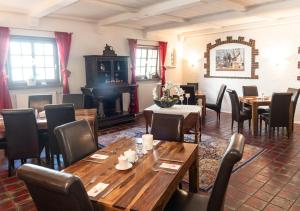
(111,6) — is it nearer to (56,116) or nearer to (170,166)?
(56,116)

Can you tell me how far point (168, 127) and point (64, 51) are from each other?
154 inches

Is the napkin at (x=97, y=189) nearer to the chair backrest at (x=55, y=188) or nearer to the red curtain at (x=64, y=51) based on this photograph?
the chair backrest at (x=55, y=188)

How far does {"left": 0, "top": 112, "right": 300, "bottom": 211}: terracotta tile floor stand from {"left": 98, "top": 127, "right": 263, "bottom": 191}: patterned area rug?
0.53 feet

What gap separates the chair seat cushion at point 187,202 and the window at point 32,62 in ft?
14.6

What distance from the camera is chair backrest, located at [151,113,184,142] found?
2.60 meters

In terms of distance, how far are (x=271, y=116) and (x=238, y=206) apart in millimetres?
2809

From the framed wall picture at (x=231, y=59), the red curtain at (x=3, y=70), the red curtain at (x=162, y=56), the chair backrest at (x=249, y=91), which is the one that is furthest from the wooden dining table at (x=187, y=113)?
the red curtain at (x=162, y=56)

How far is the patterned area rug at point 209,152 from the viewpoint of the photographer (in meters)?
3.25

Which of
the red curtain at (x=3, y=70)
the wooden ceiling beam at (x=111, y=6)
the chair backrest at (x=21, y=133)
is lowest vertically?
the chair backrest at (x=21, y=133)

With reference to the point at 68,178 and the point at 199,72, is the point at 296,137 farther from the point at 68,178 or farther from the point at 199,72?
the point at 68,178

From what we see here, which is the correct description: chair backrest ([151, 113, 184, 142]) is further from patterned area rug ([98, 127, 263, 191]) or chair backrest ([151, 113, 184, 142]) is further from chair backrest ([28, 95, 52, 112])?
chair backrest ([28, 95, 52, 112])

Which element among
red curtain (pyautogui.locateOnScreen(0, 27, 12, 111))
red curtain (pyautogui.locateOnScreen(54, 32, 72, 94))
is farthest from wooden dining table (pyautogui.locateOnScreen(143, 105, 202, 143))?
red curtain (pyautogui.locateOnScreen(0, 27, 12, 111))

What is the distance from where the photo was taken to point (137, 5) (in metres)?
4.83

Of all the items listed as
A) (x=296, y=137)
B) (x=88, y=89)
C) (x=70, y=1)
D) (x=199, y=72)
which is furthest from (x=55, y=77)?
(x=296, y=137)
